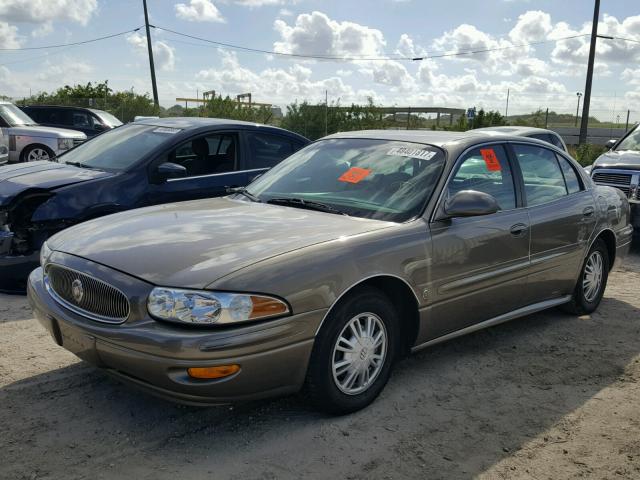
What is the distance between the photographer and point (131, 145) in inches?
265

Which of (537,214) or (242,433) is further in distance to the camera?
(537,214)

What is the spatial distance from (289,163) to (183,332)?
88.1 inches

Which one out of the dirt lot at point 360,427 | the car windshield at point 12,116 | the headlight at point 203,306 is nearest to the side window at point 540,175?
the dirt lot at point 360,427

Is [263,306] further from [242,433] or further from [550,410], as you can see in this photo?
[550,410]

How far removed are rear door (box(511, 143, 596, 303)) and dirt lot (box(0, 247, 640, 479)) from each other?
69 cm

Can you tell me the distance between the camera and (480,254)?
430 centimetres

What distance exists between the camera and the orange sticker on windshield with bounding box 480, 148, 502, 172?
4633 mm

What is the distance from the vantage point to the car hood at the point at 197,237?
3225 millimetres

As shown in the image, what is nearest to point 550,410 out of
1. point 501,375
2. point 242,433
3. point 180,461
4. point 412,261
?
point 501,375

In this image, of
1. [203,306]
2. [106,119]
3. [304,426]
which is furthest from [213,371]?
[106,119]

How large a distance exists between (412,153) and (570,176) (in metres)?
1.80

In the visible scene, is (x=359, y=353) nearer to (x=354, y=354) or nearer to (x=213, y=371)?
(x=354, y=354)

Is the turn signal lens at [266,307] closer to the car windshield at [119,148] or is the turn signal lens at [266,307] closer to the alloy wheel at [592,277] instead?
the alloy wheel at [592,277]

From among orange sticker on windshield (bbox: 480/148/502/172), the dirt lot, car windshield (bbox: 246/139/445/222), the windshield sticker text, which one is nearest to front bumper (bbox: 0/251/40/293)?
the dirt lot
